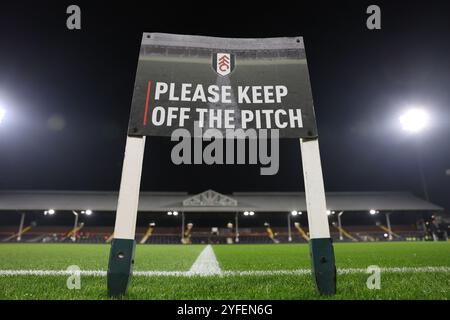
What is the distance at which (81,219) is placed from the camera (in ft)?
135

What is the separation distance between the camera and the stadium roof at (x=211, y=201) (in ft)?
118

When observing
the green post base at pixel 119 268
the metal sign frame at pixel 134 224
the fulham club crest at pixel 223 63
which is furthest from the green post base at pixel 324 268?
the fulham club crest at pixel 223 63

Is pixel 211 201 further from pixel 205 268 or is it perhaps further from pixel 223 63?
pixel 223 63

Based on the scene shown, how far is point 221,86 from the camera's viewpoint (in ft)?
9.94

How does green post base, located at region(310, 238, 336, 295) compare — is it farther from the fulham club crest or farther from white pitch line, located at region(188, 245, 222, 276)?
white pitch line, located at region(188, 245, 222, 276)

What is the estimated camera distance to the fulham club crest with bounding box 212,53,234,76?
10.2 ft

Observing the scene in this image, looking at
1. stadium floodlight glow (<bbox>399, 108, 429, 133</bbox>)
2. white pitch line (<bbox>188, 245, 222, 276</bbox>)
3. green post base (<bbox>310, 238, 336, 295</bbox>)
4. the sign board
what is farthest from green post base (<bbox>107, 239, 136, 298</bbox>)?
stadium floodlight glow (<bbox>399, 108, 429, 133</bbox>)

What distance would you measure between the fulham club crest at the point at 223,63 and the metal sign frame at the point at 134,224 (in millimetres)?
1151

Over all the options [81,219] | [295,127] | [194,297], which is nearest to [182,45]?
[295,127]

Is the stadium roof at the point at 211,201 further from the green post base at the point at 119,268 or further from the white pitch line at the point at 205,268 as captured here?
the green post base at the point at 119,268

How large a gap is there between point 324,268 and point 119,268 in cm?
177

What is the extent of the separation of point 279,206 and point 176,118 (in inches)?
1455

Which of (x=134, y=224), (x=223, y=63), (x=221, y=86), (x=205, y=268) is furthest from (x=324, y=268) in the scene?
(x=205, y=268)
